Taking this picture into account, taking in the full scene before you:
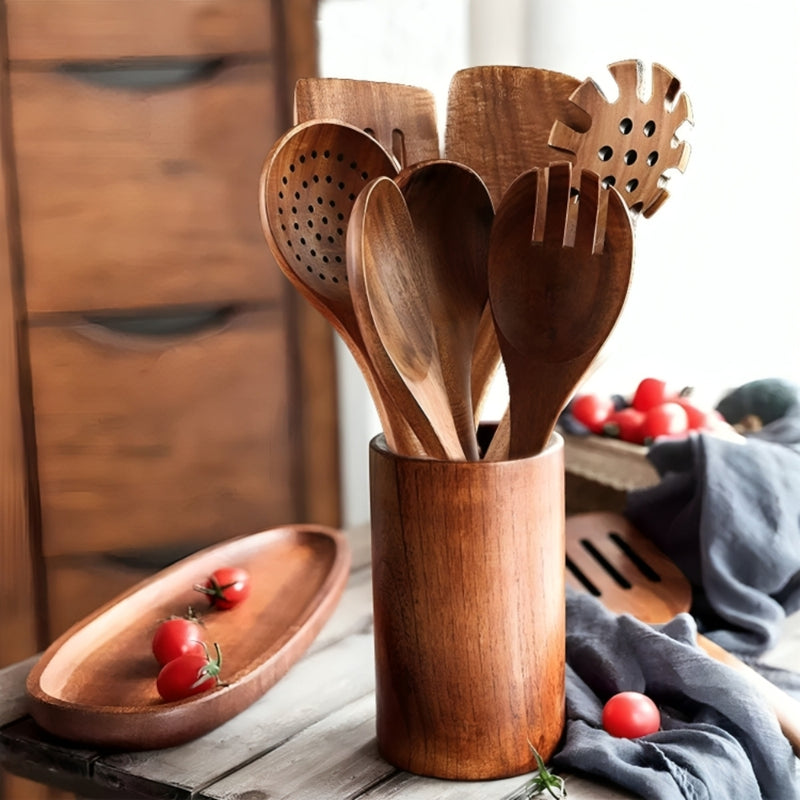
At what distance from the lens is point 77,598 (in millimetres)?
1884

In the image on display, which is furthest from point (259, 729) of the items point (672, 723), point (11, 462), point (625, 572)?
point (11, 462)

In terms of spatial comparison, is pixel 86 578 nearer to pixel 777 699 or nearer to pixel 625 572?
pixel 625 572

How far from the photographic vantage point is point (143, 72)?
176cm

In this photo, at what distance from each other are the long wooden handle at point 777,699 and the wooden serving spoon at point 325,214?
1.05 ft

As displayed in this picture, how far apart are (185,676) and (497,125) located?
45 centimetres

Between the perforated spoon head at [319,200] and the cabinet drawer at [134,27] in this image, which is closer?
the perforated spoon head at [319,200]

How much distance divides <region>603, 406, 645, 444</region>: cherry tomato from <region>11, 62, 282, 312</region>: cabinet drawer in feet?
2.34

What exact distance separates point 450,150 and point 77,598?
4.23 ft

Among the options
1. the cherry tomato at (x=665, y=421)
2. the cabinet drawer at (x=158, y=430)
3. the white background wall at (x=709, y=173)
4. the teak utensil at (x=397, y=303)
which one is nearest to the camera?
the teak utensil at (x=397, y=303)

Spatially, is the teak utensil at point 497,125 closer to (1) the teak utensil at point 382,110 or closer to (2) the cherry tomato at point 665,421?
(1) the teak utensil at point 382,110

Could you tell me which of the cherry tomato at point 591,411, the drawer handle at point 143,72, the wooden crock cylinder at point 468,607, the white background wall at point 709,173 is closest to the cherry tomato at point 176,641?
the wooden crock cylinder at point 468,607

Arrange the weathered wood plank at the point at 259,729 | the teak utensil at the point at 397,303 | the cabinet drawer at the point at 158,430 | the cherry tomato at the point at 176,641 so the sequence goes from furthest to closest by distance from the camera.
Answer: the cabinet drawer at the point at 158,430
the cherry tomato at the point at 176,641
the weathered wood plank at the point at 259,729
the teak utensil at the point at 397,303

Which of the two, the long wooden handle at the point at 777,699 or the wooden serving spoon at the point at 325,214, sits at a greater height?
the wooden serving spoon at the point at 325,214

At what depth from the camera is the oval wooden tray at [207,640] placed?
80cm
